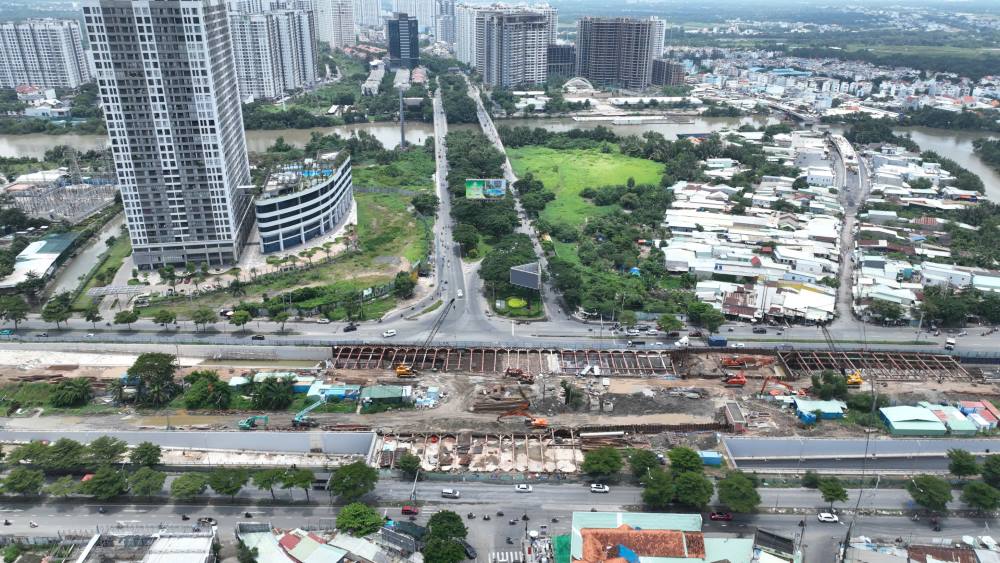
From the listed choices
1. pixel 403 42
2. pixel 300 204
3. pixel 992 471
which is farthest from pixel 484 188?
pixel 403 42

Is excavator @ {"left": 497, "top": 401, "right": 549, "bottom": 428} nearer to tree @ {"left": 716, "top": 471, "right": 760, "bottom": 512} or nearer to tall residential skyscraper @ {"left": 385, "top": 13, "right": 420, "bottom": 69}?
tree @ {"left": 716, "top": 471, "right": 760, "bottom": 512}

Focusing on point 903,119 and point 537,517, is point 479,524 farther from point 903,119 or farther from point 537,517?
point 903,119

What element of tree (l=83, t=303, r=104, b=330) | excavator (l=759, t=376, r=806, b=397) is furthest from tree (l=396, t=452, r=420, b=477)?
tree (l=83, t=303, r=104, b=330)

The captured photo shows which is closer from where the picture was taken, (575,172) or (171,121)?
(171,121)

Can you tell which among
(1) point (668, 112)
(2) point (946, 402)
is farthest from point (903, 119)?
(2) point (946, 402)

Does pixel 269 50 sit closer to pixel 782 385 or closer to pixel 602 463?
pixel 782 385
